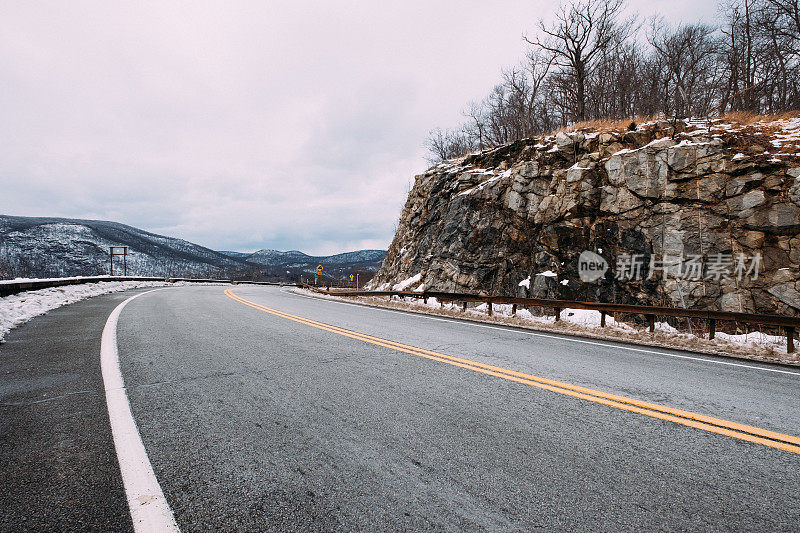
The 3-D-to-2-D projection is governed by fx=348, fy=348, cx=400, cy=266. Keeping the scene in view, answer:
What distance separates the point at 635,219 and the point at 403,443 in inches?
718

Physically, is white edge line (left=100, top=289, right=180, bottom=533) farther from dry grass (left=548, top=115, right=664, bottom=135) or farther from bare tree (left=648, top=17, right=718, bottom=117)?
bare tree (left=648, top=17, right=718, bottom=117)

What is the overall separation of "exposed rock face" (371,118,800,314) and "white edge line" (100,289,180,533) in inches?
689

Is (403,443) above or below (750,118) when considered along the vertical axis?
below

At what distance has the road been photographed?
6.31ft

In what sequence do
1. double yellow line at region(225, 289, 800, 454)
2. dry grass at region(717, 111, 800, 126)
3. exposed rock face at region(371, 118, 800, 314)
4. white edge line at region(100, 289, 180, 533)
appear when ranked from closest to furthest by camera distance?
1. white edge line at region(100, 289, 180, 533)
2. double yellow line at region(225, 289, 800, 454)
3. exposed rock face at region(371, 118, 800, 314)
4. dry grass at region(717, 111, 800, 126)

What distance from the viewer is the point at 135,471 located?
2.24 m

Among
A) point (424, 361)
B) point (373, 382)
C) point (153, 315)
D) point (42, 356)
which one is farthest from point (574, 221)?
point (42, 356)

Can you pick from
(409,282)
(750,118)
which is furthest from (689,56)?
(409,282)

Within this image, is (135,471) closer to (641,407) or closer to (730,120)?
(641,407)

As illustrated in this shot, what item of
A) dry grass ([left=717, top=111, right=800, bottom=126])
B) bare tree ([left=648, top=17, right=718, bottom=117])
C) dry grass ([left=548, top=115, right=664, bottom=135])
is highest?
bare tree ([left=648, top=17, right=718, bottom=117])

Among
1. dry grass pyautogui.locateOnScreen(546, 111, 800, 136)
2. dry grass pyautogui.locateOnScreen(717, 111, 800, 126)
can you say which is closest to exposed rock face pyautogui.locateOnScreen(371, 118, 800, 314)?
dry grass pyautogui.locateOnScreen(546, 111, 800, 136)

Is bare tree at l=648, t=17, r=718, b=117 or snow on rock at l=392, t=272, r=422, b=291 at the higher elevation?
bare tree at l=648, t=17, r=718, b=117

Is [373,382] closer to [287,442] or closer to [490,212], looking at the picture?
[287,442]

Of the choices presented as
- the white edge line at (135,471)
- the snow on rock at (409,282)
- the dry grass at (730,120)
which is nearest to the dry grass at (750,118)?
the dry grass at (730,120)
